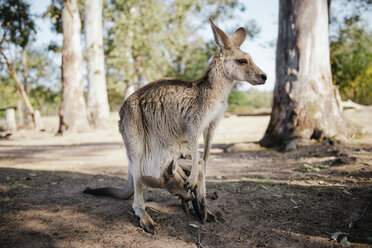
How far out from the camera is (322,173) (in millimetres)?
4277

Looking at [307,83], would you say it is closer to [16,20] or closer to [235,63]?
[235,63]

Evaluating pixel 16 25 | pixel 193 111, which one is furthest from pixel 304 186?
pixel 16 25

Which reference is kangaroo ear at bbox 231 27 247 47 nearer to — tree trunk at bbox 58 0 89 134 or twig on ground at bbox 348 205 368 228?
twig on ground at bbox 348 205 368 228

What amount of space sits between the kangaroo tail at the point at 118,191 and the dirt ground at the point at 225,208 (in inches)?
3.1

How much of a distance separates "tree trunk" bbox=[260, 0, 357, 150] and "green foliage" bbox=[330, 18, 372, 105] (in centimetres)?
1504

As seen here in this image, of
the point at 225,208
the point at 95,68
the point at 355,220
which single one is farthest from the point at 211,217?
the point at 95,68

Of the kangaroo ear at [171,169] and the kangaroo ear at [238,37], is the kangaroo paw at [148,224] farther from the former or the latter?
the kangaroo ear at [238,37]

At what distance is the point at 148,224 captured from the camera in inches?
111

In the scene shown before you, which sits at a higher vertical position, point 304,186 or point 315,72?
point 315,72

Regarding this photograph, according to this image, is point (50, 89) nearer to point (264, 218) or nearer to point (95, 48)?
point (95, 48)

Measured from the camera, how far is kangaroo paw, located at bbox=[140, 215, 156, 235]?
2777 mm

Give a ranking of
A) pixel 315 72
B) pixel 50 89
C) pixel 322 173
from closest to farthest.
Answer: pixel 322 173 < pixel 315 72 < pixel 50 89

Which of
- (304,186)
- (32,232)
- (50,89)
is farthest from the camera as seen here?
(50,89)

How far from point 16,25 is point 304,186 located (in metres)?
16.5
